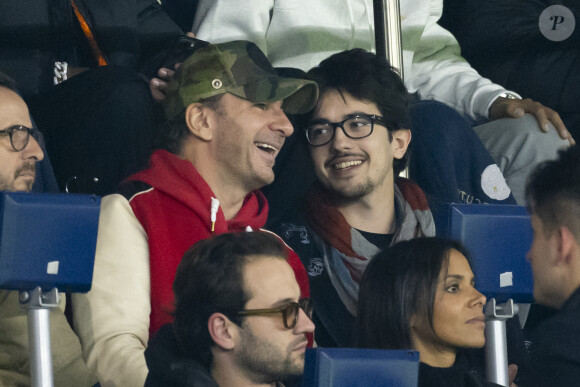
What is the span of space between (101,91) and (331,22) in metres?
1.02

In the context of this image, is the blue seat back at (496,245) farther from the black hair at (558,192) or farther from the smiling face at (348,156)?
the smiling face at (348,156)

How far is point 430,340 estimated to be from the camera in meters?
2.61

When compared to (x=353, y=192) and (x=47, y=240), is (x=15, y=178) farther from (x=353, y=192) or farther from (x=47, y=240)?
(x=353, y=192)

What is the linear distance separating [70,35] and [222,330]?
132cm

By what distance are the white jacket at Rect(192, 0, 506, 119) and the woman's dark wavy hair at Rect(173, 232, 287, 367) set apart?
133 cm

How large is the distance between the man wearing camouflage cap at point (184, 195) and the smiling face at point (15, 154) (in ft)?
0.60

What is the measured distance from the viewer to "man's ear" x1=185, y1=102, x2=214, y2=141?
9.73 feet

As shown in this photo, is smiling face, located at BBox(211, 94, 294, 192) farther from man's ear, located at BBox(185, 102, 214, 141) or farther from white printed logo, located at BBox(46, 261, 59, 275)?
white printed logo, located at BBox(46, 261, 59, 275)

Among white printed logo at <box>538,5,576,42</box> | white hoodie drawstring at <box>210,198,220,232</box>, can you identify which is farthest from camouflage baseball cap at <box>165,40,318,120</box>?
white printed logo at <box>538,5,576,42</box>

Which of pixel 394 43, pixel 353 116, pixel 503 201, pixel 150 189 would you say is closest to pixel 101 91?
pixel 150 189

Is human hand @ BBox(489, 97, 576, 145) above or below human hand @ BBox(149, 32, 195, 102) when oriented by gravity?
below

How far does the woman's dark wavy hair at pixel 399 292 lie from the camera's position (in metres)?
2.61

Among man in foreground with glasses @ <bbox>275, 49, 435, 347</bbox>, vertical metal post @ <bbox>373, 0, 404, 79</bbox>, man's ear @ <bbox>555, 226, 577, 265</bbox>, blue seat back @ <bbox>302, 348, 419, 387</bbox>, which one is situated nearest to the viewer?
blue seat back @ <bbox>302, 348, 419, 387</bbox>

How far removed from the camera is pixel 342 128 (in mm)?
3141
